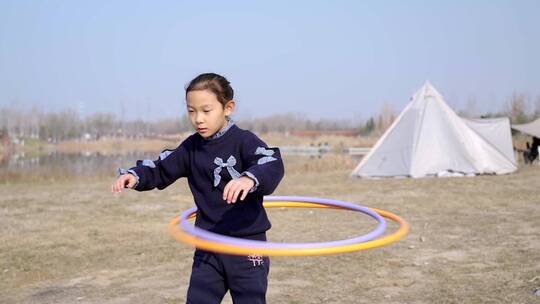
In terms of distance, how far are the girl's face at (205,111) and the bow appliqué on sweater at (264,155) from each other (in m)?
0.33

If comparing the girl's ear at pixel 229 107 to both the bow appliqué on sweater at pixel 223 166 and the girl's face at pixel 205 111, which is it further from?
the bow appliqué on sweater at pixel 223 166

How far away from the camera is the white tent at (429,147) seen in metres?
20.1

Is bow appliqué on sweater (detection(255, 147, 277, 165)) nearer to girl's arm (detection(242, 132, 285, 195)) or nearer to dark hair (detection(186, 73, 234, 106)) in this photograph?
girl's arm (detection(242, 132, 285, 195))

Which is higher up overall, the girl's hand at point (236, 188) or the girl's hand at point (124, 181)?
the girl's hand at point (236, 188)

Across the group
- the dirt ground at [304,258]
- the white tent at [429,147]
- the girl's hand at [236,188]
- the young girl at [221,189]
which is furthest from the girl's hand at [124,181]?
the white tent at [429,147]

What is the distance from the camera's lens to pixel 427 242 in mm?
8891

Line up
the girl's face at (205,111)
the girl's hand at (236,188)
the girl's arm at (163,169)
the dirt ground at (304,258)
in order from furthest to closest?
the dirt ground at (304,258) → the girl's arm at (163,169) → the girl's face at (205,111) → the girl's hand at (236,188)

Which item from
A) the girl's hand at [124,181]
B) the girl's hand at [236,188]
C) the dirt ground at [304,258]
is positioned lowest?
the dirt ground at [304,258]

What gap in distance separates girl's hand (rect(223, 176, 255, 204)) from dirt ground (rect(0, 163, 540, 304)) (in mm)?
3077

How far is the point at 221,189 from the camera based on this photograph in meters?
3.67

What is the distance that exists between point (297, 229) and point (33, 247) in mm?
4241

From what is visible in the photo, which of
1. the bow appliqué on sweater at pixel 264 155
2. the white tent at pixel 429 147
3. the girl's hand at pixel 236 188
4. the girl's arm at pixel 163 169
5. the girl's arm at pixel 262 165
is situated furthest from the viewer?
the white tent at pixel 429 147

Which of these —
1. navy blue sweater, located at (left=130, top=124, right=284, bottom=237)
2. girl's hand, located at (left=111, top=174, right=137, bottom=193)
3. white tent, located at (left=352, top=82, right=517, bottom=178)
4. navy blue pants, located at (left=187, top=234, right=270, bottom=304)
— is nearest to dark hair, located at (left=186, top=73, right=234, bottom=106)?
navy blue sweater, located at (left=130, top=124, right=284, bottom=237)

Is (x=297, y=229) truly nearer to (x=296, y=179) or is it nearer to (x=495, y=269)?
(x=495, y=269)
